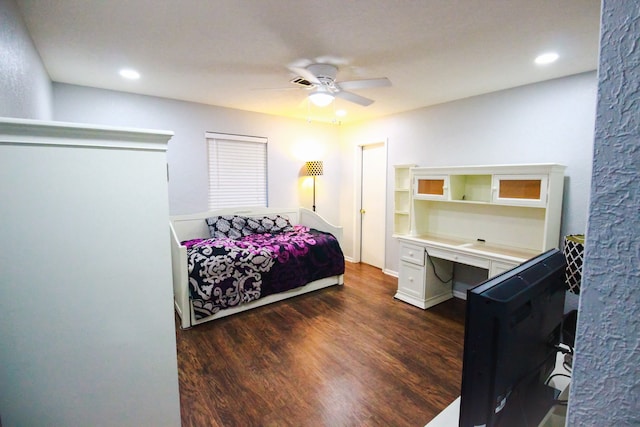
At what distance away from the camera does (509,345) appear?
723 mm

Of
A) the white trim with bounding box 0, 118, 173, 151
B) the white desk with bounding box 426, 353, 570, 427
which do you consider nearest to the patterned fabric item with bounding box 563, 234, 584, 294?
the white desk with bounding box 426, 353, 570, 427

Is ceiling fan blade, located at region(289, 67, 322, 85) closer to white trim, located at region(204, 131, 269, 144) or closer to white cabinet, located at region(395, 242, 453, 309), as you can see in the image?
white trim, located at region(204, 131, 269, 144)

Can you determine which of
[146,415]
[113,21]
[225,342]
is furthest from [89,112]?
[146,415]

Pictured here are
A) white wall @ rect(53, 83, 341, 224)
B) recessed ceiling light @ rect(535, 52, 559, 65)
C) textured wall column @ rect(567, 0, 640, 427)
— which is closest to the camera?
textured wall column @ rect(567, 0, 640, 427)

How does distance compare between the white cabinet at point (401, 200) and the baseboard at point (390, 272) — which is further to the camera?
the baseboard at point (390, 272)

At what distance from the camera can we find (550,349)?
38.7 inches

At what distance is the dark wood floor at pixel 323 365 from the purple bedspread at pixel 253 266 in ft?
0.78

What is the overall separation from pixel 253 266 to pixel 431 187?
88.8 inches

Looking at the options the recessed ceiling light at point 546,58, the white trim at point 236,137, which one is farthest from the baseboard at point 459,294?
the white trim at point 236,137

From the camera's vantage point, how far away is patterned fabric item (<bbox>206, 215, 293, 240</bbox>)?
12.8ft

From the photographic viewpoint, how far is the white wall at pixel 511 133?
2662 mm

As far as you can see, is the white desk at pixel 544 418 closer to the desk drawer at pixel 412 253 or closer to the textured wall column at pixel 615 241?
the textured wall column at pixel 615 241

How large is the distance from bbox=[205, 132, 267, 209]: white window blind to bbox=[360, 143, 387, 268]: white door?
1654 mm

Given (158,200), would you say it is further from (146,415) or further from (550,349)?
(550,349)
